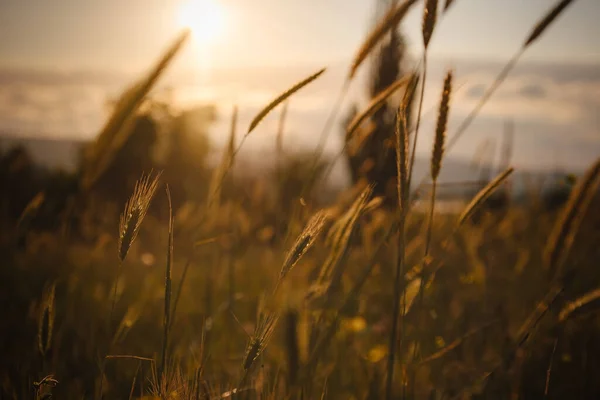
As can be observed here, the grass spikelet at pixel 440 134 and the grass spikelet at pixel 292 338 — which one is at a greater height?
the grass spikelet at pixel 440 134

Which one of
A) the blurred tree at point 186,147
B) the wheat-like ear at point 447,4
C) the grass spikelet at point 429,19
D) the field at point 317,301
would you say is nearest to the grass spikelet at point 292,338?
the field at point 317,301

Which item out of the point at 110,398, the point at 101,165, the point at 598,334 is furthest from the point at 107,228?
the point at 598,334

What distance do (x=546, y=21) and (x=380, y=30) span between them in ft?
1.20

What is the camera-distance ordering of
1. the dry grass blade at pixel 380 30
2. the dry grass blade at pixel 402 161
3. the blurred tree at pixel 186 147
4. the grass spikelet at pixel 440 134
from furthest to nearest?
the blurred tree at pixel 186 147 < the dry grass blade at pixel 380 30 < the grass spikelet at pixel 440 134 < the dry grass blade at pixel 402 161

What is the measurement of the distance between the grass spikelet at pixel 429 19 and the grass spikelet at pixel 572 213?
59 cm

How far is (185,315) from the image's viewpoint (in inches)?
83.3

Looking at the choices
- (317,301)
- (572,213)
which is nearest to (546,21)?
(572,213)

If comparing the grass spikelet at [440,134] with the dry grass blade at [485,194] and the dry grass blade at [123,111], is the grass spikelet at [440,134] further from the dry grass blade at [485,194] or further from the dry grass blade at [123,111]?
the dry grass blade at [123,111]

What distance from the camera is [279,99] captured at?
2.85 ft

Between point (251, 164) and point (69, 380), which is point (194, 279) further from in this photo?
point (251, 164)

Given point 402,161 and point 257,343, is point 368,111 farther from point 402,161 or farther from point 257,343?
point 257,343

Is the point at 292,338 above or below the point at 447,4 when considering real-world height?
below

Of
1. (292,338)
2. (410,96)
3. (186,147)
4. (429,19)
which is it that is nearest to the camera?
(292,338)

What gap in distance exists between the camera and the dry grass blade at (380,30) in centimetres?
98
